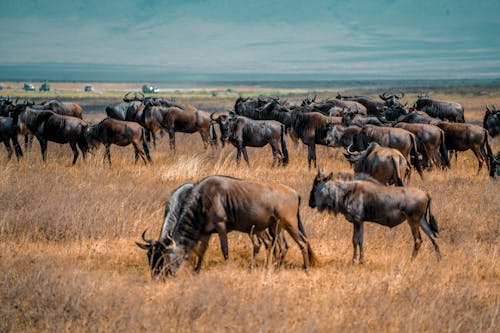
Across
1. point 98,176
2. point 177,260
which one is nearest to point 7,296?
point 177,260

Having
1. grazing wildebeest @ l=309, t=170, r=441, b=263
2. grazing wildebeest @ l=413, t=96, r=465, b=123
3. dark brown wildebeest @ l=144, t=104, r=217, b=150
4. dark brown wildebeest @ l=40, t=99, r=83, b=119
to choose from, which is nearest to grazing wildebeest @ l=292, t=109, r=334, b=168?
dark brown wildebeest @ l=144, t=104, r=217, b=150

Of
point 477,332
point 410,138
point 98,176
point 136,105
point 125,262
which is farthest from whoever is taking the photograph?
point 136,105

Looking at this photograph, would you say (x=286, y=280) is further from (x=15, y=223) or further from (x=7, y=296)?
(x=15, y=223)

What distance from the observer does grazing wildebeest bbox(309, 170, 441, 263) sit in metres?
8.28

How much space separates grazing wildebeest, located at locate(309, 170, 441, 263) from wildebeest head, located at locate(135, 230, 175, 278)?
2172mm

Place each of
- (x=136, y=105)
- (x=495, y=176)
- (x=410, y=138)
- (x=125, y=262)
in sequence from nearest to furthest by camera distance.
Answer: (x=125, y=262) < (x=410, y=138) < (x=495, y=176) < (x=136, y=105)

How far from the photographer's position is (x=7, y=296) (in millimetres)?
6656

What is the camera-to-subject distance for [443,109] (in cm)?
2309

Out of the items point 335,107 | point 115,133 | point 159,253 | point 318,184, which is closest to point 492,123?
point 335,107

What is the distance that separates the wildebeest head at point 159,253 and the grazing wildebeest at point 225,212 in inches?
0.5

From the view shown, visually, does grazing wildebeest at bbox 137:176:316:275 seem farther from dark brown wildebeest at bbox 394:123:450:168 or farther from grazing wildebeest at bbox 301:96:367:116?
grazing wildebeest at bbox 301:96:367:116

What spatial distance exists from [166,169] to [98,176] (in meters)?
1.91

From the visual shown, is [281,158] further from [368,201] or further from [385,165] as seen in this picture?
[368,201]

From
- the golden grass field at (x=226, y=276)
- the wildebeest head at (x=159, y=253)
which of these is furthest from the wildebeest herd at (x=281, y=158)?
the golden grass field at (x=226, y=276)
